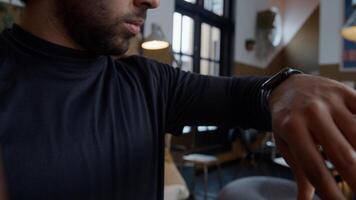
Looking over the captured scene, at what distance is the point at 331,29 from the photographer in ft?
9.61

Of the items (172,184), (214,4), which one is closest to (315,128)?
(172,184)

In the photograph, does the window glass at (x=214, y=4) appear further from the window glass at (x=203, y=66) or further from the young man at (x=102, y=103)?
the young man at (x=102, y=103)

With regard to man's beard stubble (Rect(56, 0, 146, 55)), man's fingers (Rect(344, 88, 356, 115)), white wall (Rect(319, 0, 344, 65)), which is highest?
white wall (Rect(319, 0, 344, 65))

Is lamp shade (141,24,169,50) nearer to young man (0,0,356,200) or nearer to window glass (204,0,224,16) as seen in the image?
young man (0,0,356,200)

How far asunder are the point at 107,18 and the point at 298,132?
13.4 inches

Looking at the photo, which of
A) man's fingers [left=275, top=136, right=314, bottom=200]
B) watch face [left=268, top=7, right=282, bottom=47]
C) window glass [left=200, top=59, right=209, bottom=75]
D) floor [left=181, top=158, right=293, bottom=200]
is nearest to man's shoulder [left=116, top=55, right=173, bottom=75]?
man's fingers [left=275, top=136, right=314, bottom=200]

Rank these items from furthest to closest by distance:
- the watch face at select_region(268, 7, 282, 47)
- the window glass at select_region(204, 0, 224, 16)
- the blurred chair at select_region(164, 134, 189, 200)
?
the watch face at select_region(268, 7, 282, 47) < the blurred chair at select_region(164, 134, 189, 200) < the window glass at select_region(204, 0, 224, 16)

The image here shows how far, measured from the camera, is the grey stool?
4.11 feet

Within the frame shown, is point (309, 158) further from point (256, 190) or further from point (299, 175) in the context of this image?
point (256, 190)

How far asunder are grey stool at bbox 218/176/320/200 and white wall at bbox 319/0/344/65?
1.70 meters

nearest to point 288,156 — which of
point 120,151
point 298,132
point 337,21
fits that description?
point 298,132

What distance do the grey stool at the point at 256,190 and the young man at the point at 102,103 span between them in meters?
0.73

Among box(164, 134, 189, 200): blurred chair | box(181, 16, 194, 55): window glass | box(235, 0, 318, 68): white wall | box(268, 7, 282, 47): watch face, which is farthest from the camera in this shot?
box(268, 7, 282, 47): watch face

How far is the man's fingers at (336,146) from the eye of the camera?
22cm
